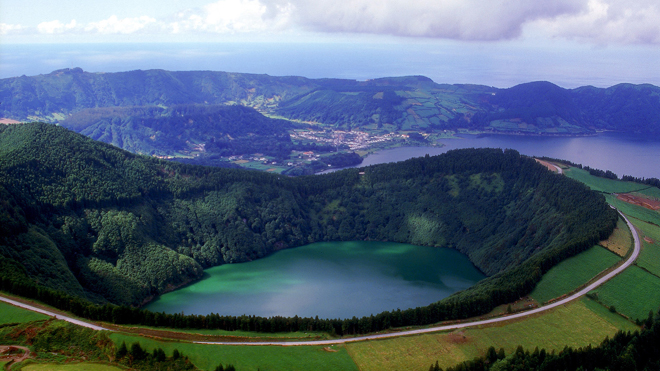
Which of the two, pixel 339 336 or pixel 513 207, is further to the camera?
pixel 513 207

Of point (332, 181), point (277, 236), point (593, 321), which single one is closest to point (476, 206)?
point (332, 181)

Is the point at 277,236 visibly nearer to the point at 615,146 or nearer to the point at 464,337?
→ the point at 464,337

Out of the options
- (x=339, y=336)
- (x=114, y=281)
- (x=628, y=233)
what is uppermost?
(x=628, y=233)

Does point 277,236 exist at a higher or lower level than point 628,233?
lower

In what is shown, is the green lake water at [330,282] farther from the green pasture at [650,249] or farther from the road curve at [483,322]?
the green pasture at [650,249]

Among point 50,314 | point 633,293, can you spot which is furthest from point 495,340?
point 50,314

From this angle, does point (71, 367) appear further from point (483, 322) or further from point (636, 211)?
point (636, 211)

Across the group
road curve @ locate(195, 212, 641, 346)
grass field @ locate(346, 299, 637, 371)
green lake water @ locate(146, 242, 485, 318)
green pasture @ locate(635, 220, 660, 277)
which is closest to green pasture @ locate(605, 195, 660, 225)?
green pasture @ locate(635, 220, 660, 277)
